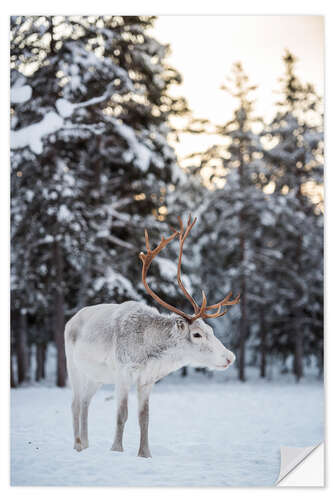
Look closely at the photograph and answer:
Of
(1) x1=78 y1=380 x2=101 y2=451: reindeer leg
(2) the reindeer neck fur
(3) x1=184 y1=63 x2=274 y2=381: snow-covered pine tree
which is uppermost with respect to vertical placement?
(3) x1=184 y1=63 x2=274 y2=381: snow-covered pine tree

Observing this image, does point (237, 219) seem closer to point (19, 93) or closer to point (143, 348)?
point (19, 93)

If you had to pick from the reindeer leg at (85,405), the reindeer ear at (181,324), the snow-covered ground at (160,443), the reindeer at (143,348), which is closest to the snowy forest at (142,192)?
the snow-covered ground at (160,443)

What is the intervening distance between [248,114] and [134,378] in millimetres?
7557

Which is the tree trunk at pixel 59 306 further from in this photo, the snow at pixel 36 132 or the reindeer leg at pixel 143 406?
the reindeer leg at pixel 143 406

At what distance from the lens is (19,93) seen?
524cm

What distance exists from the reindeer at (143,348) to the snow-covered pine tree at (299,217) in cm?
675

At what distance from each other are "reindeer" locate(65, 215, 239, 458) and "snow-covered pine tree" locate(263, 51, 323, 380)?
6.75 m

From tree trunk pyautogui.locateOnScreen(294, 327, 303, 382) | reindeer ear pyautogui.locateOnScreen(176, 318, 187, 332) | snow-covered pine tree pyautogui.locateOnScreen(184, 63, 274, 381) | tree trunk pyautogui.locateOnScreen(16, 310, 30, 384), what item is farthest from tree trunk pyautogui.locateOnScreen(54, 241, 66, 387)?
tree trunk pyautogui.locateOnScreen(294, 327, 303, 382)

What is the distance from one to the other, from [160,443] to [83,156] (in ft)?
14.6

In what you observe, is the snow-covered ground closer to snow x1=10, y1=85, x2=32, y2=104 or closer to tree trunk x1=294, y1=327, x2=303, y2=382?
snow x1=10, y1=85, x2=32, y2=104

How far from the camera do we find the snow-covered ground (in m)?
3.99

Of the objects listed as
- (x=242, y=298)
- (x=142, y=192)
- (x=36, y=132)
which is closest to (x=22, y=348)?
(x=142, y=192)

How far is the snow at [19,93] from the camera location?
5.10 metres

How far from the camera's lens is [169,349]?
3.69 metres
